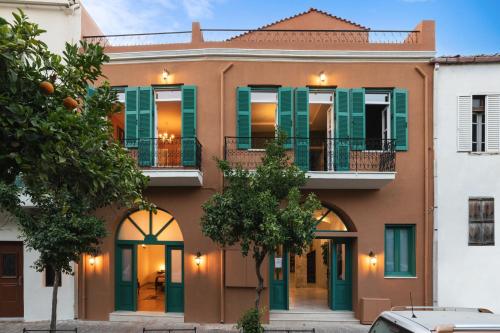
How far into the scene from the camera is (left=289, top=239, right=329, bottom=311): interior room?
11633 millimetres

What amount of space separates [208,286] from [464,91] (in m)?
9.59

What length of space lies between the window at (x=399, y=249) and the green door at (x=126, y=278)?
7.79 meters

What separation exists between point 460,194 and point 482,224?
1097 millimetres

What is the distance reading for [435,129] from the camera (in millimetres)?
10703

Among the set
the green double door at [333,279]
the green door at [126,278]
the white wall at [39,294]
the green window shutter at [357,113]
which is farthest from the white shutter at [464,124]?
the white wall at [39,294]

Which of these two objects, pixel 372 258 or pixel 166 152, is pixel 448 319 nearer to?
pixel 372 258

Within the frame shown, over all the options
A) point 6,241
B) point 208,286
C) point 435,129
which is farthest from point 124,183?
point 435,129

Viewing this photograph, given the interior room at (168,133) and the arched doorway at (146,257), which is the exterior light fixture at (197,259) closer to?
the arched doorway at (146,257)

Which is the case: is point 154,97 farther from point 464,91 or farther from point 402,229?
point 464,91

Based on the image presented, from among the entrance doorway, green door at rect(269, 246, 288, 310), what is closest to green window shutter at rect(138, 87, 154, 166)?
the entrance doorway

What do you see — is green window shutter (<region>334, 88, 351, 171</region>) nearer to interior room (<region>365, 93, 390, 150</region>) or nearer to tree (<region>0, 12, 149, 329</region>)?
interior room (<region>365, 93, 390, 150</region>)

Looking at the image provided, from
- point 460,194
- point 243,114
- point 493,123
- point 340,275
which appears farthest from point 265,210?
point 493,123

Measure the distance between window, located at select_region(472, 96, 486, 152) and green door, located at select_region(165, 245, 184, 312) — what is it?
31.4 feet

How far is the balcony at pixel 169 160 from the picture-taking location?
32.7 feet
